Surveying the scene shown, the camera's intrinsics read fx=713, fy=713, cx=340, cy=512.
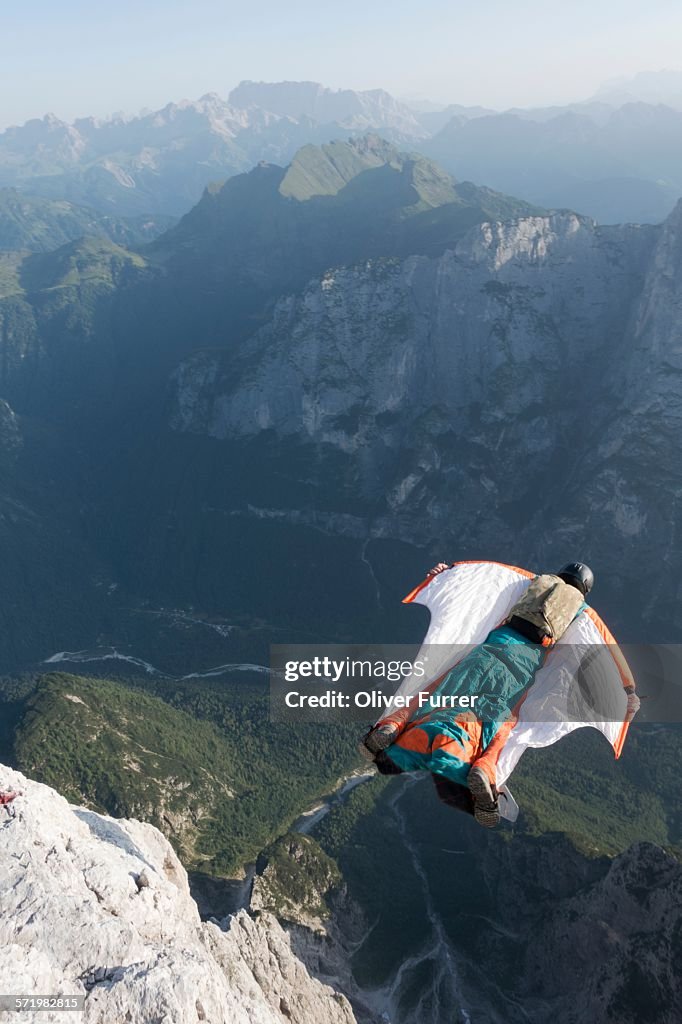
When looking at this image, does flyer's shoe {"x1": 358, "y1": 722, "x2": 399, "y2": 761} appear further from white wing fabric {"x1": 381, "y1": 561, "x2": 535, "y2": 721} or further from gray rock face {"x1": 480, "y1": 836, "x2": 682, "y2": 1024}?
gray rock face {"x1": 480, "y1": 836, "x2": 682, "y2": 1024}

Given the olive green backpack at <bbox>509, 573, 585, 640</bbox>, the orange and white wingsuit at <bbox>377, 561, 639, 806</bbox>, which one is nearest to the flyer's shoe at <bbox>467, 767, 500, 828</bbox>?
the orange and white wingsuit at <bbox>377, 561, 639, 806</bbox>

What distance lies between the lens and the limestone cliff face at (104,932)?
132 ft

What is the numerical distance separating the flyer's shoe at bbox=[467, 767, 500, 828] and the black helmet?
1533 centimetres

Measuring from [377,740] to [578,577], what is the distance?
1694 centimetres

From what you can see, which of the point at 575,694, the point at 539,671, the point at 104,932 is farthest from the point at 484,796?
the point at 104,932

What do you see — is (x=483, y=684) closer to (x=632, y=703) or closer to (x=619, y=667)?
(x=619, y=667)

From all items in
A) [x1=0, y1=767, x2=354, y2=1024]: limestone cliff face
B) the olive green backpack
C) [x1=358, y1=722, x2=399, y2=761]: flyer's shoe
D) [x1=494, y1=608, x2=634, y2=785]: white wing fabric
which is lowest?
[x1=0, y1=767, x2=354, y2=1024]: limestone cliff face

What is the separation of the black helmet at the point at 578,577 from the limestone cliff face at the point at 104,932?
3233cm

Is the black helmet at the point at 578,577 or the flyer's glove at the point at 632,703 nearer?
the flyer's glove at the point at 632,703

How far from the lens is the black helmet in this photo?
141ft

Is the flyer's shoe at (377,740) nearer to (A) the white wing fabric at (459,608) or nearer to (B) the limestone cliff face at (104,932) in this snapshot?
(A) the white wing fabric at (459,608)

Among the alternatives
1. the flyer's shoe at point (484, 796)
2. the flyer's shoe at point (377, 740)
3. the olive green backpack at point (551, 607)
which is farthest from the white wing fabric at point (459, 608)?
the flyer's shoe at point (484, 796)

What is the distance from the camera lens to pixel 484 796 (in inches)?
1239

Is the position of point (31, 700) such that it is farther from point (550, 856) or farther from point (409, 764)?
point (409, 764)
